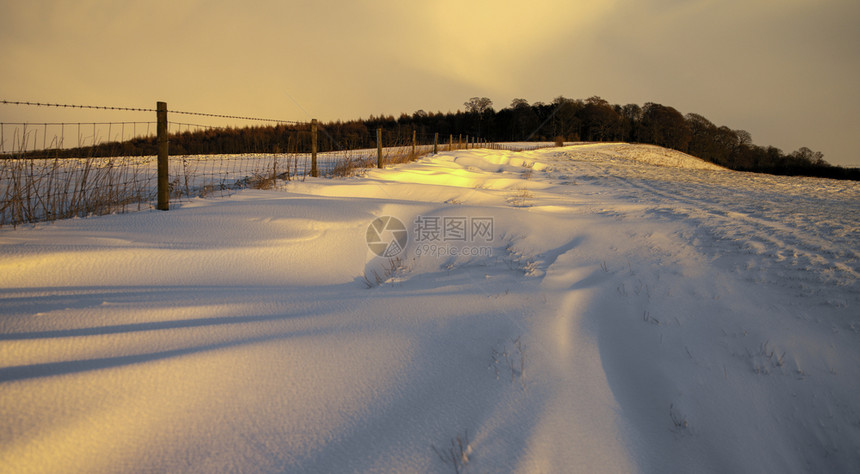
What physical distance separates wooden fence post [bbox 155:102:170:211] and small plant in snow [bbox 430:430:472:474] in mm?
5285

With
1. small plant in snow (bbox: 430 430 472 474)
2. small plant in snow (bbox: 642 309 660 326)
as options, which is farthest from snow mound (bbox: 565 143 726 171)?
small plant in snow (bbox: 430 430 472 474)

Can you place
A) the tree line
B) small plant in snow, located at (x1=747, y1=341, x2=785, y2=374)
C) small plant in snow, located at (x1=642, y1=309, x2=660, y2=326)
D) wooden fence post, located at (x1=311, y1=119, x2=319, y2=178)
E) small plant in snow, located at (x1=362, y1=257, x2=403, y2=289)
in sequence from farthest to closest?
the tree line, wooden fence post, located at (x1=311, y1=119, x2=319, y2=178), small plant in snow, located at (x1=362, y1=257, x2=403, y2=289), small plant in snow, located at (x1=642, y1=309, x2=660, y2=326), small plant in snow, located at (x1=747, y1=341, x2=785, y2=374)

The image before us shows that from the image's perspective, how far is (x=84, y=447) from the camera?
1686 millimetres

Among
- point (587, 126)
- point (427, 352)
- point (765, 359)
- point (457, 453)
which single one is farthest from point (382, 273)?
point (587, 126)

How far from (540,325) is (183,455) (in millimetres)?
2140

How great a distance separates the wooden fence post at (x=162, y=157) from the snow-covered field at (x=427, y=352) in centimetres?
88

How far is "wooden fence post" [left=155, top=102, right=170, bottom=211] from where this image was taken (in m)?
5.32

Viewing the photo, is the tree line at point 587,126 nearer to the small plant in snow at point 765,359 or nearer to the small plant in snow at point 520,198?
the small plant in snow at point 520,198

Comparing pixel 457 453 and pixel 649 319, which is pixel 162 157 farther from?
pixel 649 319

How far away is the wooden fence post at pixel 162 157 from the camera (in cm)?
532

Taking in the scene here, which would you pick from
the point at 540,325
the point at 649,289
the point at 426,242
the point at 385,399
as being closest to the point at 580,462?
the point at 385,399

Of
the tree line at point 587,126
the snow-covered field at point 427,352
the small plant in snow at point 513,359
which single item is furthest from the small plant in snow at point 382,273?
the tree line at point 587,126

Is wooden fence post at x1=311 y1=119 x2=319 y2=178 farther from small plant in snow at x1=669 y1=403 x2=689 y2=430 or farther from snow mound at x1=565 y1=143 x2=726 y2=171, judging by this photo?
snow mound at x1=565 y1=143 x2=726 y2=171

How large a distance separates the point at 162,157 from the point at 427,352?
4.96m
